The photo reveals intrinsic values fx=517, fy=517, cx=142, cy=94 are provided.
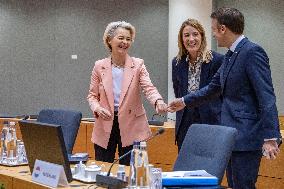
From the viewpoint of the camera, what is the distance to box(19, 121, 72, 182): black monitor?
2.24 metres

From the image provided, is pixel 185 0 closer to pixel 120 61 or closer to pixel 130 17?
pixel 130 17

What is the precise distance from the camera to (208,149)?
2621 millimetres

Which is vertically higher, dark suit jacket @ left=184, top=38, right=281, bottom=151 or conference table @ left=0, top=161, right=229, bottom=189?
dark suit jacket @ left=184, top=38, right=281, bottom=151

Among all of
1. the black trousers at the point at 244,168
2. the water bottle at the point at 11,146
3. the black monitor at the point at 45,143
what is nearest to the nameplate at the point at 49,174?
the black monitor at the point at 45,143

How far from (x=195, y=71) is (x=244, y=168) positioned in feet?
3.45

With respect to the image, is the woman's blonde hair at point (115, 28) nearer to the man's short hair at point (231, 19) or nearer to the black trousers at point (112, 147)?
the black trousers at point (112, 147)

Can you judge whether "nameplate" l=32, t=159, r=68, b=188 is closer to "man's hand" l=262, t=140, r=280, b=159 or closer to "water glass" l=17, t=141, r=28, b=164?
"water glass" l=17, t=141, r=28, b=164

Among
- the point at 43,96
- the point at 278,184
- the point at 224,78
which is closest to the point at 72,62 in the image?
the point at 43,96

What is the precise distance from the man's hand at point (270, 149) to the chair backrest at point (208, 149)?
0.33 m

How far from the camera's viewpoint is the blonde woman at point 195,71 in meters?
3.66

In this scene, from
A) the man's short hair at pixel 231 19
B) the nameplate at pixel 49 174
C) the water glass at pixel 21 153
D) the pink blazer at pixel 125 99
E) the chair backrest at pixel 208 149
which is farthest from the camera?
the pink blazer at pixel 125 99

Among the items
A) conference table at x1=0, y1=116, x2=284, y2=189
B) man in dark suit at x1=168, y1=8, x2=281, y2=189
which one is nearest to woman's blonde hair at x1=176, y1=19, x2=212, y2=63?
man in dark suit at x1=168, y1=8, x2=281, y2=189

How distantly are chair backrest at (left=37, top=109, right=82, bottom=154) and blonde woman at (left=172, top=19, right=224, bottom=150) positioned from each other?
2.36 ft

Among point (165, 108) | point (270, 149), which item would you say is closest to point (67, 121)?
point (165, 108)
